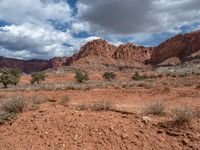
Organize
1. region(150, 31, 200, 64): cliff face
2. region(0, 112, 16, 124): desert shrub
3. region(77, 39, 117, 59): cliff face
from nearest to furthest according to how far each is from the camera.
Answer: region(0, 112, 16, 124): desert shrub < region(150, 31, 200, 64): cliff face < region(77, 39, 117, 59): cliff face

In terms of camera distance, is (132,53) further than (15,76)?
Yes

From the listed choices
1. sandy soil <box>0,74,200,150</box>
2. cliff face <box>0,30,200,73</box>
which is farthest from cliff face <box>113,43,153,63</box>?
sandy soil <box>0,74,200,150</box>

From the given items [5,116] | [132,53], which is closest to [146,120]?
[5,116]

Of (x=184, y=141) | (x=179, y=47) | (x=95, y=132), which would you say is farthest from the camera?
(x=179, y=47)

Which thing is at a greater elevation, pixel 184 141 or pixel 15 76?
pixel 15 76

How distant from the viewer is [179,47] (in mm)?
140625

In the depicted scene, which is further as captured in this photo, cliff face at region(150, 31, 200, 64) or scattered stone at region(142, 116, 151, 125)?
cliff face at region(150, 31, 200, 64)

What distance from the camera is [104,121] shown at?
8234 millimetres

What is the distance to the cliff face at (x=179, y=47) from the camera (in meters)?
131

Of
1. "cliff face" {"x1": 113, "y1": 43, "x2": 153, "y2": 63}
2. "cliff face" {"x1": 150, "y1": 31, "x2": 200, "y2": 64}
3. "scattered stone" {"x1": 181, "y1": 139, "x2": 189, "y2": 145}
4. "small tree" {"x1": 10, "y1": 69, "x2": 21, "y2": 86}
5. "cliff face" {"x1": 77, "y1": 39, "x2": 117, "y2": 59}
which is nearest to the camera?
"scattered stone" {"x1": 181, "y1": 139, "x2": 189, "y2": 145}

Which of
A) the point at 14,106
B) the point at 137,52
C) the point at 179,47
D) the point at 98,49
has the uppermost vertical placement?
the point at 98,49

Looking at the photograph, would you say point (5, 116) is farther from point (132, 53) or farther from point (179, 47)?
point (132, 53)

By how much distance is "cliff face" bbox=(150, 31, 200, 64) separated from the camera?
131m

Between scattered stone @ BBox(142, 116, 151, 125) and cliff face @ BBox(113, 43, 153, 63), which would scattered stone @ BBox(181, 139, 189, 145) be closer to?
scattered stone @ BBox(142, 116, 151, 125)
